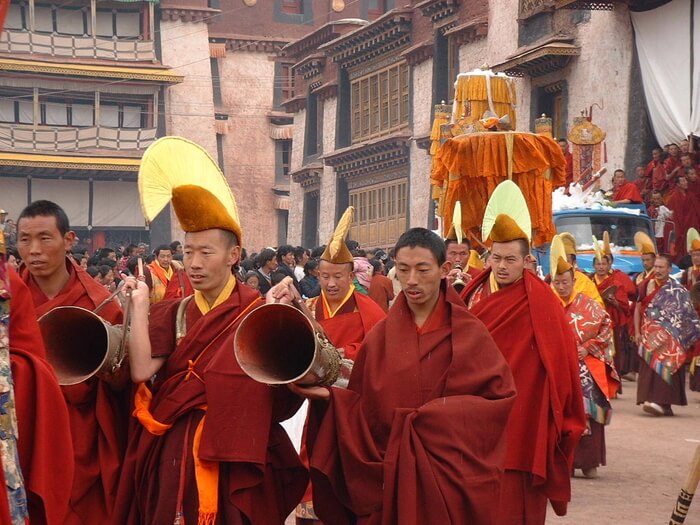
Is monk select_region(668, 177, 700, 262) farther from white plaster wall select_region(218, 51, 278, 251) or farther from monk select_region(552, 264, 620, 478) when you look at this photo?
white plaster wall select_region(218, 51, 278, 251)

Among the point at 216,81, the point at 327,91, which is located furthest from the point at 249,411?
the point at 216,81

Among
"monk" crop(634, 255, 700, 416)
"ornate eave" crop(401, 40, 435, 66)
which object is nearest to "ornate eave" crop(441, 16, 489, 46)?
"ornate eave" crop(401, 40, 435, 66)

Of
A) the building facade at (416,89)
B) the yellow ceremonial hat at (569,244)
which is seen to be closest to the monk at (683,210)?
the building facade at (416,89)

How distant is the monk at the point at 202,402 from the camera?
4266mm

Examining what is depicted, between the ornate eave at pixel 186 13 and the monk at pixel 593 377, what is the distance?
28.8m

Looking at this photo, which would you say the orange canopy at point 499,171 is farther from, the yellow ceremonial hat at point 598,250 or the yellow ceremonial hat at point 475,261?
the yellow ceremonial hat at point 598,250

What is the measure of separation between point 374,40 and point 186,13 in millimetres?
7902

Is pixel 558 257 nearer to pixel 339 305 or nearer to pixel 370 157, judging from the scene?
pixel 339 305

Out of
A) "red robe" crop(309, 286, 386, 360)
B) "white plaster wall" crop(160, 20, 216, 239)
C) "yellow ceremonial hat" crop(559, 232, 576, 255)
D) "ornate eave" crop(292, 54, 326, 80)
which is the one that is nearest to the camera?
"red robe" crop(309, 286, 386, 360)

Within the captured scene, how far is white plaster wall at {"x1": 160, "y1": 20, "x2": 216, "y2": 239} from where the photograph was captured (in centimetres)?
3625

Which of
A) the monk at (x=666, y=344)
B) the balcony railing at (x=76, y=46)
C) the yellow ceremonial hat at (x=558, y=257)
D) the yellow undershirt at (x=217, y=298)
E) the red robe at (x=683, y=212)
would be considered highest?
the balcony railing at (x=76, y=46)

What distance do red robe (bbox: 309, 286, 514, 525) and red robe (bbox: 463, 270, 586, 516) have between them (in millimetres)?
1209

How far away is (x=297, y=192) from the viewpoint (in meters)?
35.1

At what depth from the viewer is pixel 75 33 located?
116 ft
